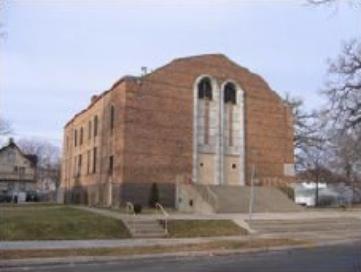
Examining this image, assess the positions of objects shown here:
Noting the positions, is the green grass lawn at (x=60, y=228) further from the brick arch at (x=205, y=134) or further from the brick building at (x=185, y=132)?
the brick arch at (x=205, y=134)

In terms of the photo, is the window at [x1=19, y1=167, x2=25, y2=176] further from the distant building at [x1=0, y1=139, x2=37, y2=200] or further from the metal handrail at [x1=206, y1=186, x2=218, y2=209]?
the metal handrail at [x1=206, y1=186, x2=218, y2=209]

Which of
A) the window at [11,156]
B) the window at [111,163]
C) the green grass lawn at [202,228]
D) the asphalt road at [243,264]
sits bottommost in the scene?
the asphalt road at [243,264]

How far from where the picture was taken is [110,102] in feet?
164

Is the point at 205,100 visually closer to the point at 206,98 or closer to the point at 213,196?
the point at 206,98

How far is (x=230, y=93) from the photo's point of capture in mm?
52250

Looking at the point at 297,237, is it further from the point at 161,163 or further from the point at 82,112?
the point at 82,112

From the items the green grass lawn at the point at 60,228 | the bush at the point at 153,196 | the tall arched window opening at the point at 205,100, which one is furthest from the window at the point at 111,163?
the green grass lawn at the point at 60,228

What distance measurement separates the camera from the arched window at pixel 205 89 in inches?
1986

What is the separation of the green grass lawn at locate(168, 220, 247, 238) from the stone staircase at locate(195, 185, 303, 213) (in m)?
9.32

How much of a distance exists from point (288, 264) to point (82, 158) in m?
45.2

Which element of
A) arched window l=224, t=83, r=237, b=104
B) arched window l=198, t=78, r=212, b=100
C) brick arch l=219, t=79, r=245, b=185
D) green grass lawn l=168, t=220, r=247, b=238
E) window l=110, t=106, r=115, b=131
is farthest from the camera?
arched window l=224, t=83, r=237, b=104

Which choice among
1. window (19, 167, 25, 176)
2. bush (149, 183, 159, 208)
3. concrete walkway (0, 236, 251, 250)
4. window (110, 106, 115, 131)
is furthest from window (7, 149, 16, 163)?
concrete walkway (0, 236, 251, 250)

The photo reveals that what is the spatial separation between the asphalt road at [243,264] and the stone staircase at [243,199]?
19718 mm

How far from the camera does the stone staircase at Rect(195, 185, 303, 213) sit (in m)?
41.8
